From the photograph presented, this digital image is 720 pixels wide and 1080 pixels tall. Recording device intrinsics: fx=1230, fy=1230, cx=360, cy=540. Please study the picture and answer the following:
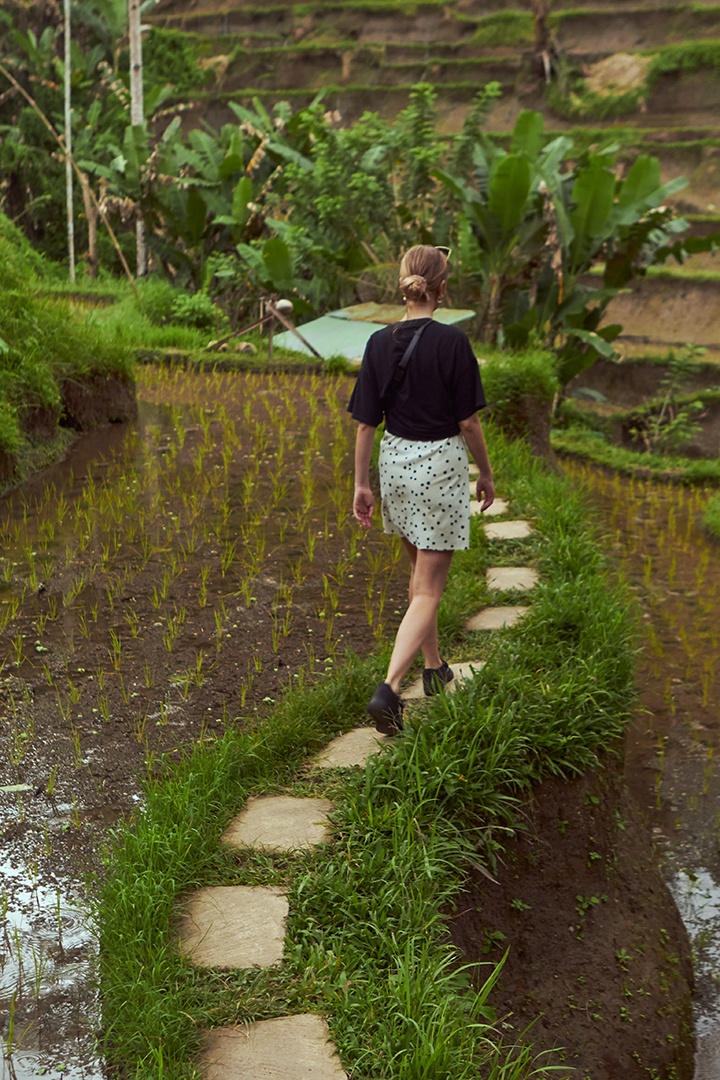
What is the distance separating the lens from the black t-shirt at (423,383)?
3389 millimetres

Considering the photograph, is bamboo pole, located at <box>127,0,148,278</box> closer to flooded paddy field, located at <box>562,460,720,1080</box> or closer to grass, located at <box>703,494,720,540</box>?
flooded paddy field, located at <box>562,460,720,1080</box>

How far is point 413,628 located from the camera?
346 cm

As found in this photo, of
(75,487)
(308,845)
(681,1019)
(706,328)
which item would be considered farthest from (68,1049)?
(706,328)

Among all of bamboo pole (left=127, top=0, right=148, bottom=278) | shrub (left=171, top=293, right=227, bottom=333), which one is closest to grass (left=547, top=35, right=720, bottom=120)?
bamboo pole (left=127, top=0, right=148, bottom=278)

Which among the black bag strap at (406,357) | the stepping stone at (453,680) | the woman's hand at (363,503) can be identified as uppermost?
the black bag strap at (406,357)

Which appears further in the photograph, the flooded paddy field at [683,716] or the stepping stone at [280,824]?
the flooded paddy field at [683,716]

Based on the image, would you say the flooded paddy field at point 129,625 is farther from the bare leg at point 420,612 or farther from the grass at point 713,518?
the grass at point 713,518

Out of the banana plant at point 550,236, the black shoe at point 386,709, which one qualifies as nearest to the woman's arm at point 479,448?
the black shoe at point 386,709

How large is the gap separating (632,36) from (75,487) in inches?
923

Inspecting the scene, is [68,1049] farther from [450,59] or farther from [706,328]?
[450,59]

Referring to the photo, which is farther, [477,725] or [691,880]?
[691,880]

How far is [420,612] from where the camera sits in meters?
3.49

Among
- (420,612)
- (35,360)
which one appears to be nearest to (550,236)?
(35,360)

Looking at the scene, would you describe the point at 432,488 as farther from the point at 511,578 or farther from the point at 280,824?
the point at 511,578
